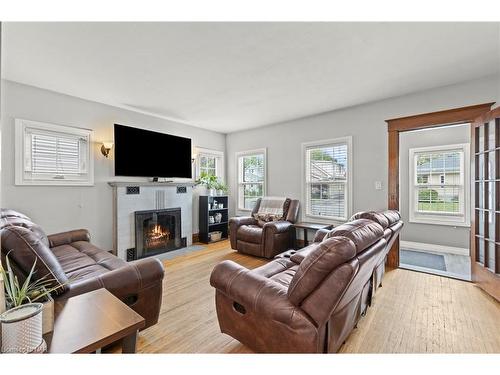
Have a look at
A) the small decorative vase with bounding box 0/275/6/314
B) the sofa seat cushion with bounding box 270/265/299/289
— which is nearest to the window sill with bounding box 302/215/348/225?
the sofa seat cushion with bounding box 270/265/299/289

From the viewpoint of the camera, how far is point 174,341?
188 cm

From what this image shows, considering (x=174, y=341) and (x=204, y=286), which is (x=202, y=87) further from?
(x=174, y=341)

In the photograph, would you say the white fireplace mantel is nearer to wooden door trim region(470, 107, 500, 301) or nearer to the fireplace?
the fireplace

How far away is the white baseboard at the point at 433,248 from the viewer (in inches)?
169

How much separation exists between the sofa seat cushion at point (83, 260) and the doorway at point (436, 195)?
4.41 meters

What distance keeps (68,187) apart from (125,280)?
2605 mm

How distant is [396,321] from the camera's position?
7.00ft

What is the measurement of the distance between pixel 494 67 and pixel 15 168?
5.97m

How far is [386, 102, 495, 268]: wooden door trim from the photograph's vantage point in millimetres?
3025

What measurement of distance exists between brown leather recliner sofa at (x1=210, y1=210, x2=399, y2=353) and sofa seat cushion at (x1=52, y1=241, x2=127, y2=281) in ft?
3.77

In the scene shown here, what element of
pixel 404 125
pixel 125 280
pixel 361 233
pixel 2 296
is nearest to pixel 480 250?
pixel 404 125

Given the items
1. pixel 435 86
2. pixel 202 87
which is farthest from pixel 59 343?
pixel 435 86

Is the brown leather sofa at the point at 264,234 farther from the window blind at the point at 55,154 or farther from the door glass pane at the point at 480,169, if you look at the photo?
the window blind at the point at 55,154

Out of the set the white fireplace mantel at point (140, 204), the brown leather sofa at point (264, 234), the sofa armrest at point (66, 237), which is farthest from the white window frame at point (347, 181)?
the sofa armrest at point (66, 237)
